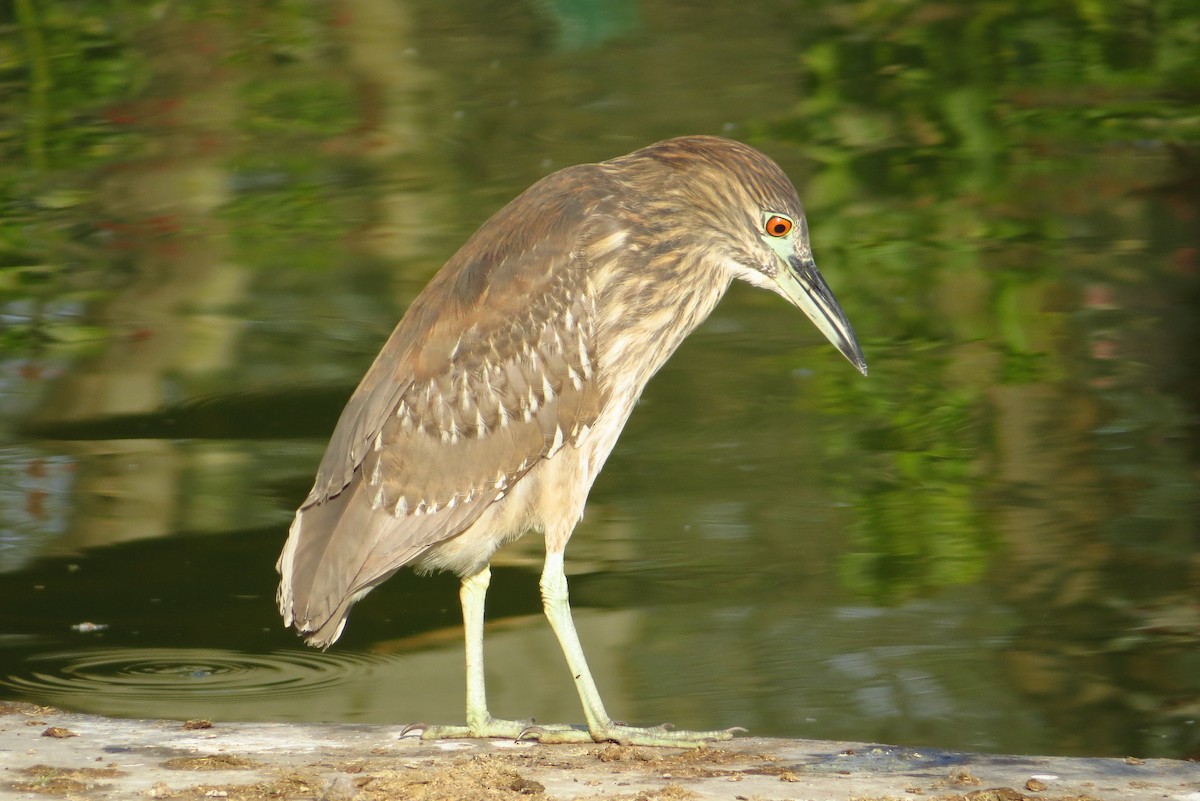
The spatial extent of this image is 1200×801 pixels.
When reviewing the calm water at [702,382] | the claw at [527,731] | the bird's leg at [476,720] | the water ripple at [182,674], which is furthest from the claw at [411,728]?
the water ripple at [182,674]

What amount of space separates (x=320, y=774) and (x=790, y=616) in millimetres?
2913

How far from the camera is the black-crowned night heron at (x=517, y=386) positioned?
5.28 metres

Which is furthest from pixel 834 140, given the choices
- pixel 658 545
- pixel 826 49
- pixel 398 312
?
pixel 658 545

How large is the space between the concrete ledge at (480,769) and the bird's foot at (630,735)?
44mm

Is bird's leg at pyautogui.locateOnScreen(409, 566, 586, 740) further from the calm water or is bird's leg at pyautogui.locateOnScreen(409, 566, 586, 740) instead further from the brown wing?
the calm water

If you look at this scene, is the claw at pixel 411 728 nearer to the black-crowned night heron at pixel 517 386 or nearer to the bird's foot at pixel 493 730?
the bird's foot at pixel 493 730

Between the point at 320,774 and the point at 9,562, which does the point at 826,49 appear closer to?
the point at 9,562

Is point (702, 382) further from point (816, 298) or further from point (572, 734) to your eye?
point (572, 734)

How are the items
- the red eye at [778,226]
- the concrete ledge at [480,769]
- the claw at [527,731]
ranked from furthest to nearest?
the red eye at [778,226]
the claw at [527,731]
the concrete ledge at [480,769]

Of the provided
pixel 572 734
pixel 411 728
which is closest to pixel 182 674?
pixel 411 728

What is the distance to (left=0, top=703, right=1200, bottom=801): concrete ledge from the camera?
440 cm

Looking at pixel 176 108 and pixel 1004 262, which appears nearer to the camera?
pixel 1004 262

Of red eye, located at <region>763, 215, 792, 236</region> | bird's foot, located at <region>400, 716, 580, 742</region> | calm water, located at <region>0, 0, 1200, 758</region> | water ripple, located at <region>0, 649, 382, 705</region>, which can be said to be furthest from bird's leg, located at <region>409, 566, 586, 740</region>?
red eye, located at <region>763, 215, 792, 236</region>

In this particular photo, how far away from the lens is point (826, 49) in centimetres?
1558
